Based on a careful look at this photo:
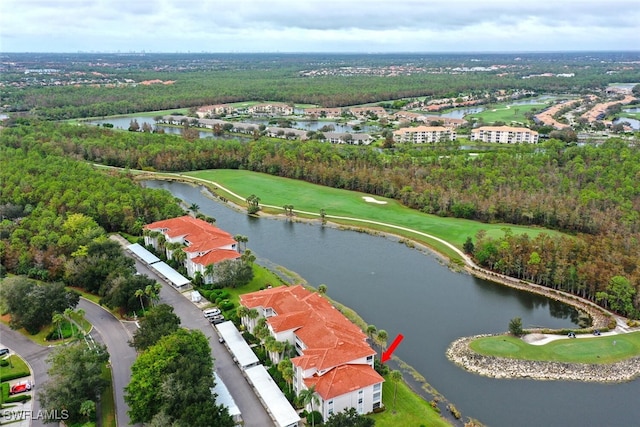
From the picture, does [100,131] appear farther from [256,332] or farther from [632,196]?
[632,196]

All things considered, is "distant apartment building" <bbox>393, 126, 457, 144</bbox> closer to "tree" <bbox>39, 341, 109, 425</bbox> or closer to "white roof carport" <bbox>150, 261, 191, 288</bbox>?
"white roof carport" <bbox>150, 261, 191, 288</bbox>

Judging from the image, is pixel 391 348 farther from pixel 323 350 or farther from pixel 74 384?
pixel 74 384

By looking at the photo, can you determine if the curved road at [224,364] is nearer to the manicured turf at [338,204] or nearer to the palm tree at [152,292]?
the palm tree at [152,292]

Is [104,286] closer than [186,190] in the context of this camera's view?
Yes

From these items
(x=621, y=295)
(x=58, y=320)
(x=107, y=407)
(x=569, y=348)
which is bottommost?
(x=107, y=407)

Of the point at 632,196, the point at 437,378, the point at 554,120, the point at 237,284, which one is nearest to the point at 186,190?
the point at 237,284

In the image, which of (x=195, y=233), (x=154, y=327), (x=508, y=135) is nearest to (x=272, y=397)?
(x=154, y=327)
